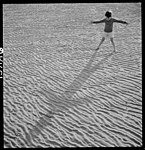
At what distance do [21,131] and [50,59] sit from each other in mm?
4201

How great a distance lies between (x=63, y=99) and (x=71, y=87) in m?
0.71

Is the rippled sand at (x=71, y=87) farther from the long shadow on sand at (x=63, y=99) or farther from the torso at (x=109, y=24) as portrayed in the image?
the torso at (x=109, y=24)

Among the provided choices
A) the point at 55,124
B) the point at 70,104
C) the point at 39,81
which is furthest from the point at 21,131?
the point at 39,81

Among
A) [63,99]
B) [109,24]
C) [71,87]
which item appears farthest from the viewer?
[109,24]

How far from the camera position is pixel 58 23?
44.6ft

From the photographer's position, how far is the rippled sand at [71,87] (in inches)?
205

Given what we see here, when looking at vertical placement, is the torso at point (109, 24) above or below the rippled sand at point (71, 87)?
above

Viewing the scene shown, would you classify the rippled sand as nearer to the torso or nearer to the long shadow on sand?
the long shadow on sand

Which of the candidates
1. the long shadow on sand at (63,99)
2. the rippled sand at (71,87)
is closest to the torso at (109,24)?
the rippled sand at (71,87)

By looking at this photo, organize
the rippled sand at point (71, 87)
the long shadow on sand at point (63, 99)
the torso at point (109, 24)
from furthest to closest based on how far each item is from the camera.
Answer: the torso at point (109, 24) → the long shadow on sand at point (63, 99) → the rippled sand at point (71, 87)

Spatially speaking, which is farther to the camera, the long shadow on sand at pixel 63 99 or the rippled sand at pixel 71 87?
the long shadow on sand at pixel 63 99

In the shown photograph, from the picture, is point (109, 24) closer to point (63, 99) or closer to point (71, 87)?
point (71, 87)

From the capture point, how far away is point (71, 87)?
702 centimetres

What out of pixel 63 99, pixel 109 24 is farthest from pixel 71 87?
pixel 109 24
